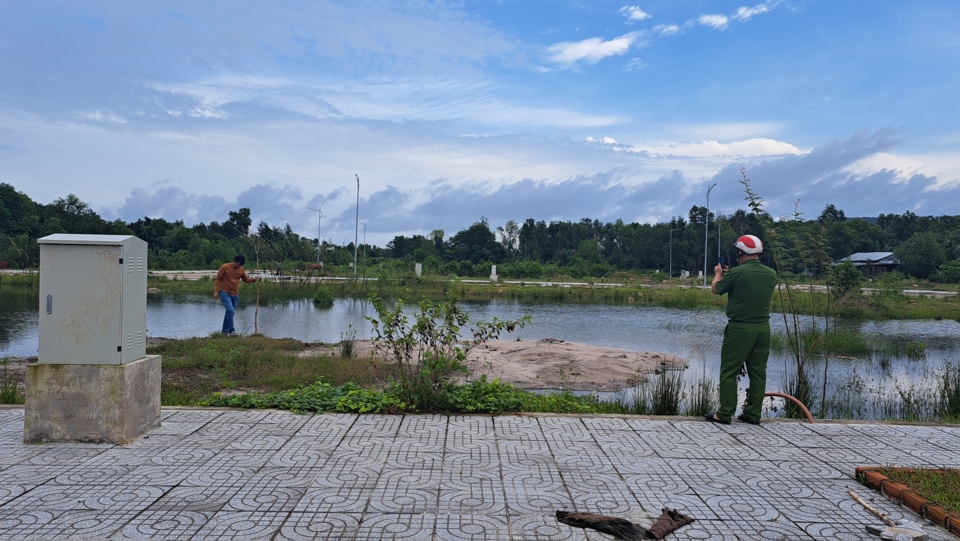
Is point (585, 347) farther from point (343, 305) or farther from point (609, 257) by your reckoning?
point (609, 257)

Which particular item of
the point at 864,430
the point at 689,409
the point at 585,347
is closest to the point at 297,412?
the point at 689,409

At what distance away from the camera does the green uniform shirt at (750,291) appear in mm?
6617

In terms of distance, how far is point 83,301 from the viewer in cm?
543

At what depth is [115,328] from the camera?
5434 millimetres

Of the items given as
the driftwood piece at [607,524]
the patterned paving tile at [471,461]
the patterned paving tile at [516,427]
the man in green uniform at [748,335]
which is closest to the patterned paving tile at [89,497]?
the patterned paving tile at [471,461]

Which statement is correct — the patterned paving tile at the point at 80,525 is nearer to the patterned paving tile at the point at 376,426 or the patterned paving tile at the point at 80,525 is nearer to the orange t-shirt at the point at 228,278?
the patterned paving tile at the point at 376,426

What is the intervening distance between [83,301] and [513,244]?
Result: 243ft

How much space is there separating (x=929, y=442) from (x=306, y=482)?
537 cm

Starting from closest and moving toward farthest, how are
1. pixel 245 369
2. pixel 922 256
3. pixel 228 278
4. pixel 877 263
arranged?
pixel 245 369, pixel 228 278, pixel 922 256, pixel 877 263

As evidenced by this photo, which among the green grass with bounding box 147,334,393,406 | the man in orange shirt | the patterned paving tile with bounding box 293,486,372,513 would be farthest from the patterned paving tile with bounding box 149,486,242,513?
the man in orange shirt

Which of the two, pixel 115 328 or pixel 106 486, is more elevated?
pixel 115 328

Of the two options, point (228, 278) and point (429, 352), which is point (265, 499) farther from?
point (228, 278)

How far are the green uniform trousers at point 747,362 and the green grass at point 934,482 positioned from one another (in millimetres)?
1724

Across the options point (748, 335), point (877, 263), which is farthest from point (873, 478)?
point (877, 263)
